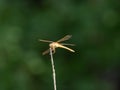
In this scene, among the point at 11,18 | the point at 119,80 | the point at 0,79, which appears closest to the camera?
the point at 0,79

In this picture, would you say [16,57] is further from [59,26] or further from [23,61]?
[59,26]

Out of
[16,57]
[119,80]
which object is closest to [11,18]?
[16,57]

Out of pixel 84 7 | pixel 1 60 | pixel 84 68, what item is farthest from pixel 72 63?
pixel 1 60

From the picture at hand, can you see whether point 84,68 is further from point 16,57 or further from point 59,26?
point 16,57

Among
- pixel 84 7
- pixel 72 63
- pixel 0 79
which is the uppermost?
pixel 84 7

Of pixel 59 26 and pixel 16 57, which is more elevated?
pixel 59 26

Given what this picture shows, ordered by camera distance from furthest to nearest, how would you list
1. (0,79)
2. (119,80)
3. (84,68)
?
1. (119,80)
2. (84,68)
3. (0,79)

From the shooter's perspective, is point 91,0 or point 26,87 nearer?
point 26,87
